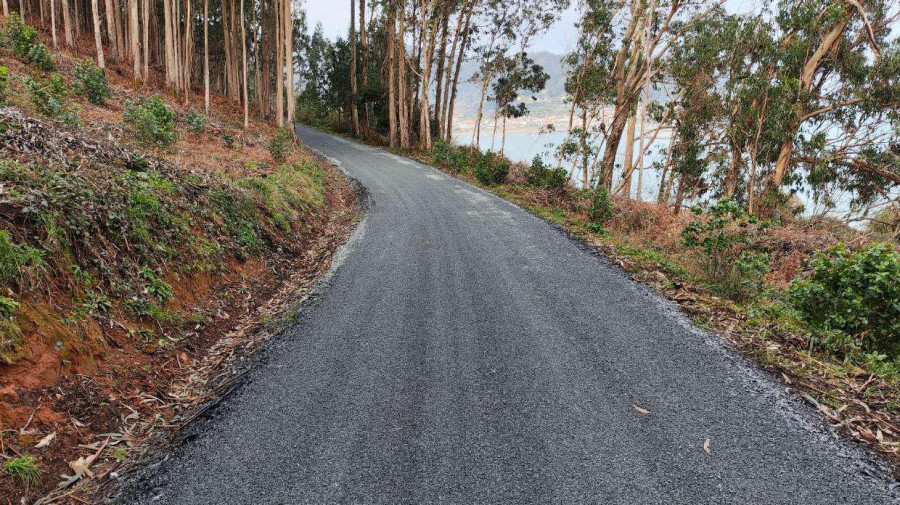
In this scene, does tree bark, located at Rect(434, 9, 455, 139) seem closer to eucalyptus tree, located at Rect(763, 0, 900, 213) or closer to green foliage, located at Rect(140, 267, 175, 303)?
eucalyptus tree, located at Rect(763, 0, 900, 213)

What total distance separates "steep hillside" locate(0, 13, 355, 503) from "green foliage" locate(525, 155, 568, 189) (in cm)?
840

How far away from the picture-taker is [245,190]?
789 cm

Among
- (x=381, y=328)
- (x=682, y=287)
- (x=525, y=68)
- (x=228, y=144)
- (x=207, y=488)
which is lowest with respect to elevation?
(x=207, y=488)

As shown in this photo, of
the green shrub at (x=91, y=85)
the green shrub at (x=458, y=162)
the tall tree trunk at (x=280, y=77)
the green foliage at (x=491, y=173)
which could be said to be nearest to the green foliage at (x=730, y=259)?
the green foliage at (x=491, y=173)

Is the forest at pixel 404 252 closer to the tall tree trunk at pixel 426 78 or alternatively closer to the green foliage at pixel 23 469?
the green foliage at pixel 23 469

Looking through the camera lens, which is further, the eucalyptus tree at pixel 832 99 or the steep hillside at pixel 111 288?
the eucalyptus tree at pixel 832 99

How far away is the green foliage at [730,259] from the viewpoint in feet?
19.7

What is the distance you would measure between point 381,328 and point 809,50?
59.6 feet

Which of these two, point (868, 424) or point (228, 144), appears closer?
point (868, 424)

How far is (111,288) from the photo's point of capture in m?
4.17

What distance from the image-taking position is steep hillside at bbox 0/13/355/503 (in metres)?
3.05

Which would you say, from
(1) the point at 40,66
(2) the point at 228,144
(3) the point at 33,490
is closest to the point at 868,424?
(3) the point at 33,490

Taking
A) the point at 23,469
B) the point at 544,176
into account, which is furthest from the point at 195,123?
the point at 23,469

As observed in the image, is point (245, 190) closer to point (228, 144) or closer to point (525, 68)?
point (228, 144)
